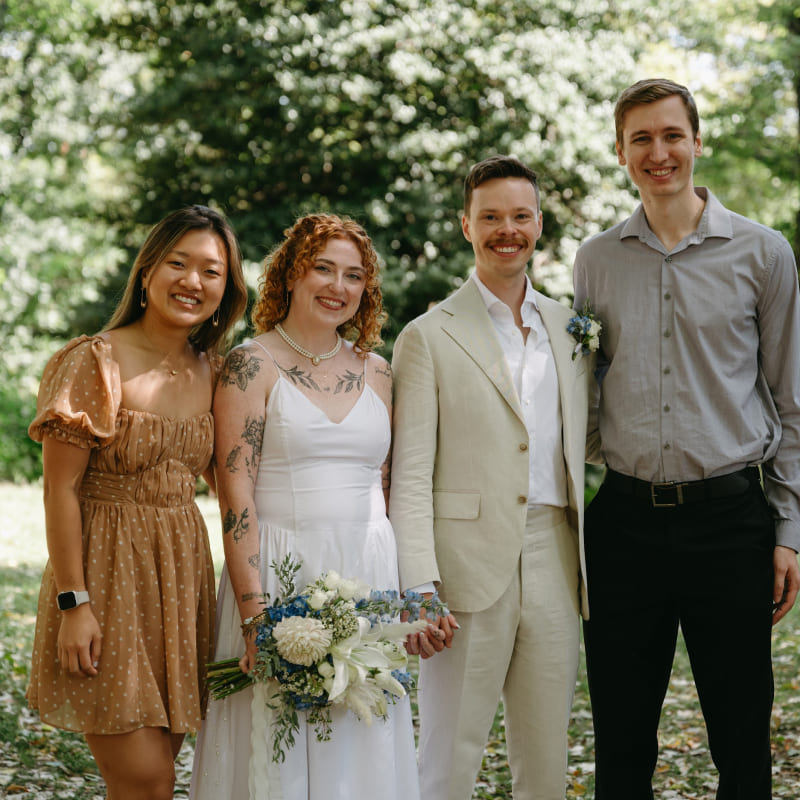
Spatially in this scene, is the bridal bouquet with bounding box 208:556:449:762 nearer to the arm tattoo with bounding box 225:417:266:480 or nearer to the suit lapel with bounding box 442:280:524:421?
the arm tattoo with bounding box 225:417:266:480

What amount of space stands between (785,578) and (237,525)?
1985 mm

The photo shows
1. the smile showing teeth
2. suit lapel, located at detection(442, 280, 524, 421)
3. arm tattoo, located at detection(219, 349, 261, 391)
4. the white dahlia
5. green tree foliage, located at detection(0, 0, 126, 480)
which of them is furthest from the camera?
green tree foliage, located at detection(0, 0, 126, 480)

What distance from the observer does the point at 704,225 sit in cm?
→ 356

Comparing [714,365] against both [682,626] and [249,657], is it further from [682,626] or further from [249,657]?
[249,657]

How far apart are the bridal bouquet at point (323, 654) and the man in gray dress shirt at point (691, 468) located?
92cm

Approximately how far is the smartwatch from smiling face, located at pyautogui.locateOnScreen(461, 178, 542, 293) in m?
1.84

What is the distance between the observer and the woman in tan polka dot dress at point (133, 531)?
301cm

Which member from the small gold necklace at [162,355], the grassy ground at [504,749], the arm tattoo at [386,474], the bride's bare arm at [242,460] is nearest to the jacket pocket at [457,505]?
the arm tattoo at [386,474]

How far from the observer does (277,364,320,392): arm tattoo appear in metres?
3.34

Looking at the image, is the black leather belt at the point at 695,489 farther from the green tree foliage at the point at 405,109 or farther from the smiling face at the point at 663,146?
the green tree foliage at the point at 405,109

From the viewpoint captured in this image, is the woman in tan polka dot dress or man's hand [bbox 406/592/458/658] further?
man's hand [bbox 406/592/458/658]

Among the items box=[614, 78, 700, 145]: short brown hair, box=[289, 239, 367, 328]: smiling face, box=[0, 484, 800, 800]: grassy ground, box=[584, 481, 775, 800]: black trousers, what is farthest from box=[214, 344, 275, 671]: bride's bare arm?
box=[0, 484, 800, 800]: grassy ground

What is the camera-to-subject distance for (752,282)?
3.50 metres

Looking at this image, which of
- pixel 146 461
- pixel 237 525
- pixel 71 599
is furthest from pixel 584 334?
pixel 71 599
